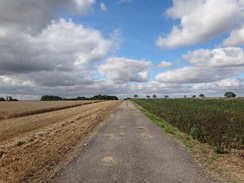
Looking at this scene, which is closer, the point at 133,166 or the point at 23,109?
the point at 133,166

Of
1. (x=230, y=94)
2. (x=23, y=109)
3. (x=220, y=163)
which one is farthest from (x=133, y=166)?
(x=230, y=94)

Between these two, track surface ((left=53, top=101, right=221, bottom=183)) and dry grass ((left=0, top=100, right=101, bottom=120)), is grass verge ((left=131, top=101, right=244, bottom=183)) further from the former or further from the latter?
dry grass ((left=0, top=100, right=101, bottom=120))

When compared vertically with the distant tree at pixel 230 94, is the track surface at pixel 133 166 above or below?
below

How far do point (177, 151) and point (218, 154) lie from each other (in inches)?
74.7

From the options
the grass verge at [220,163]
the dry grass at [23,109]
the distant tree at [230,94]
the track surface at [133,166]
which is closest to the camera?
the track surface at [133,166]

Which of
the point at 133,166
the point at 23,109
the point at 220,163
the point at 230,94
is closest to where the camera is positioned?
the point at 133,166

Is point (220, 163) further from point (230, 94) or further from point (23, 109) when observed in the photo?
point (230, 94)

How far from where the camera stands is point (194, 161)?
19.9 ft

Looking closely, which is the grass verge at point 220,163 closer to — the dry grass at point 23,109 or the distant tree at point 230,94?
the dry grass at point 23,109

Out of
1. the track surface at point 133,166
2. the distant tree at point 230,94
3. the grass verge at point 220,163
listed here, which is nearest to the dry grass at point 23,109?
the track surface at point 133,166

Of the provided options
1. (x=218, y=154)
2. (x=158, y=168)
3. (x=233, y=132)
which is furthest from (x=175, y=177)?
(x=233, y=132)

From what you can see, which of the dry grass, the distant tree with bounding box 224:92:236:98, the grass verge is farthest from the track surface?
the distant tree with bounding box 224:92:236:98

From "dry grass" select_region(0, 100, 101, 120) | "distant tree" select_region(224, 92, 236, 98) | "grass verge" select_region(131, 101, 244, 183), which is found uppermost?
"distant tree" select_region(224, 92, 236, 98)

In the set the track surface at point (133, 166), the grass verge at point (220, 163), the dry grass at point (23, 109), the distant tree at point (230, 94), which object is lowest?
the grass verge at point (220, 163)
